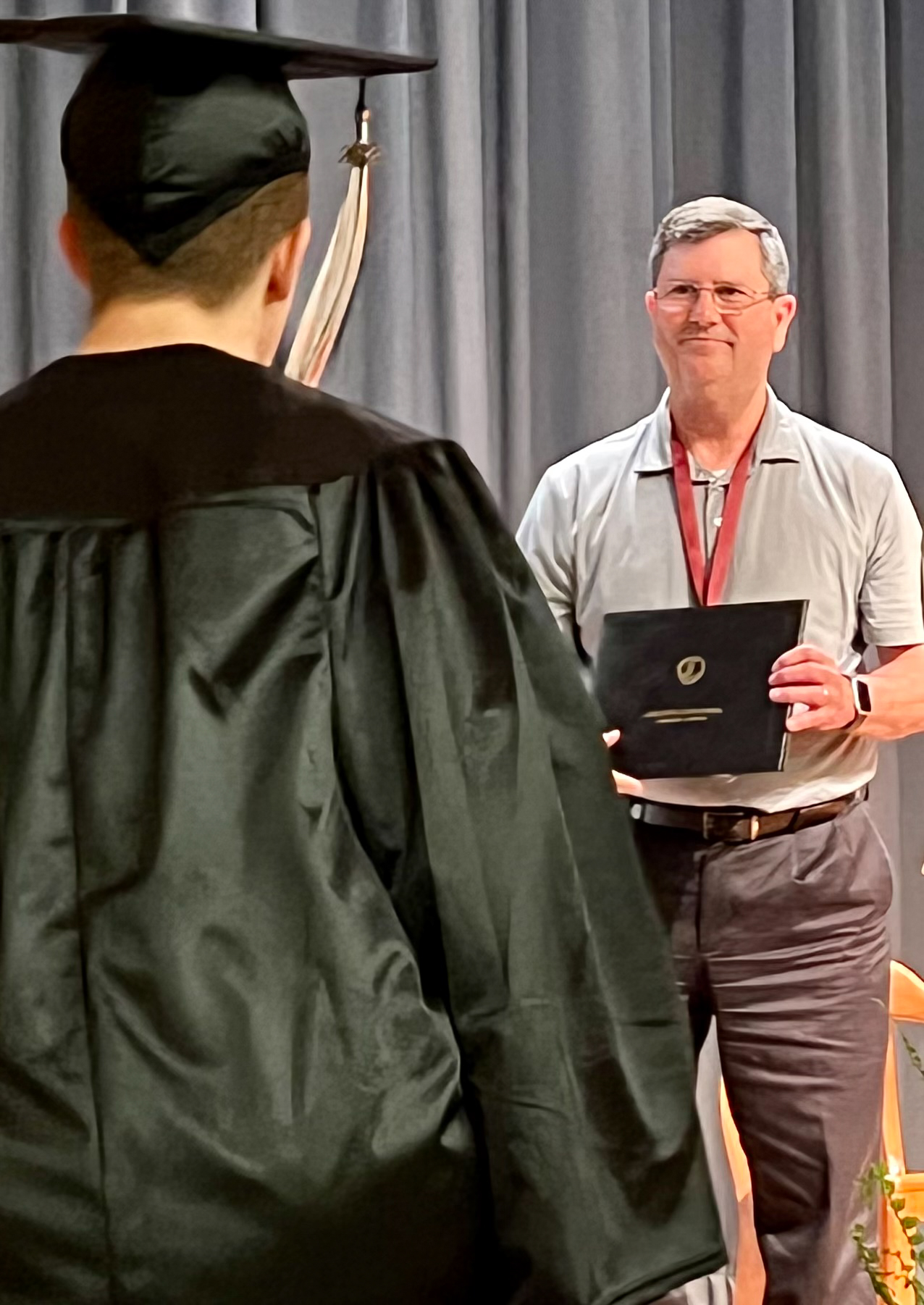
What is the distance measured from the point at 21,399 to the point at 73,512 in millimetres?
A: 110

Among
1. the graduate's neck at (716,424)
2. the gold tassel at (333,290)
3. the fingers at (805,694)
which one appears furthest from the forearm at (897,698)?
the gold tassel at (333,290)

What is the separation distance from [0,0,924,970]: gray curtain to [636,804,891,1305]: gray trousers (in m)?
1.09

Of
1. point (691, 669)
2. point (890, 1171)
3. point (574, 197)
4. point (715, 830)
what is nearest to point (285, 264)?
point (691, 669)

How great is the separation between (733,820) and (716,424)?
2.02ft

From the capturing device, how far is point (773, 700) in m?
2.43

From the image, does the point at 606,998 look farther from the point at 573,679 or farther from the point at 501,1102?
the point at 573,679

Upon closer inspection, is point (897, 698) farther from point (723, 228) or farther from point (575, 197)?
point (575, 197)

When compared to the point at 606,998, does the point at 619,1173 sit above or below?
below

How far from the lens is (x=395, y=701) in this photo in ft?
3.92

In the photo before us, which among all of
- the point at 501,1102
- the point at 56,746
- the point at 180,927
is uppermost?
the point at 56,746

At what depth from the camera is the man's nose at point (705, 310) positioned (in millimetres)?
2672

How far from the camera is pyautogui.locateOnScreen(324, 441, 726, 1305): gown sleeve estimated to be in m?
1.17

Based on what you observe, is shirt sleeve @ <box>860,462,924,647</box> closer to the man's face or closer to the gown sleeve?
the man's face

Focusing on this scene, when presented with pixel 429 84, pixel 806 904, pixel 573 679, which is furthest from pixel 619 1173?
pixel 429 84
